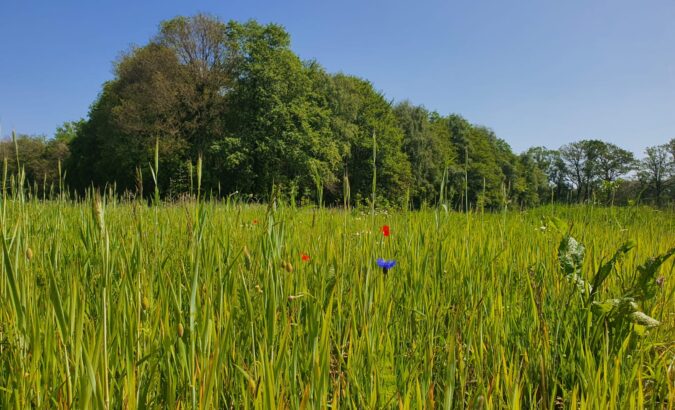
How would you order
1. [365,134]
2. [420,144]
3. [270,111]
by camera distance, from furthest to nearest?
[420,144] → [365,134] → [270,111]

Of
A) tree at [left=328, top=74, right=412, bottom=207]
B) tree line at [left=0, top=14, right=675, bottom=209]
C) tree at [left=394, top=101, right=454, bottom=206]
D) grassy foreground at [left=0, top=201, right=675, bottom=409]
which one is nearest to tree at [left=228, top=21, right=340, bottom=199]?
tree line at [left=0, top=14, right=675, bottom=209]

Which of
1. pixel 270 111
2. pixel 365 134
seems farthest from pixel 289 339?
pixel 365 134

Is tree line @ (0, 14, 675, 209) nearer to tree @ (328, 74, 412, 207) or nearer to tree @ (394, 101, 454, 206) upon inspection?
tree @ (328, 74, 412, 207)

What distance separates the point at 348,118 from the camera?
3525 cm

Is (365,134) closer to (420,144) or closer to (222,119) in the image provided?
(420,144)

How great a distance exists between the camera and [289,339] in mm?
1083

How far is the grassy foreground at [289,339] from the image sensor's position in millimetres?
775

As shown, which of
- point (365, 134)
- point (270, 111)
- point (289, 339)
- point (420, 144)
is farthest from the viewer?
point (420, 144)

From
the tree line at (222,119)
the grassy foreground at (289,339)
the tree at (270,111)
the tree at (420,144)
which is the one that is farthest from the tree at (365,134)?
the grassy foreground at (289,339)

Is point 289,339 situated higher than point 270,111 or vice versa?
point 270,111

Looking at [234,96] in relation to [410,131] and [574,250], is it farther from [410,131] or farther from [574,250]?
[574,250]

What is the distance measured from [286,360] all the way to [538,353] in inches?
30.9

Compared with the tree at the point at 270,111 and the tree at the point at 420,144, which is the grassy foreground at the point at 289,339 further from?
the tree at the point at 420,144

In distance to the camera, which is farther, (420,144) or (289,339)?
(420,144)
